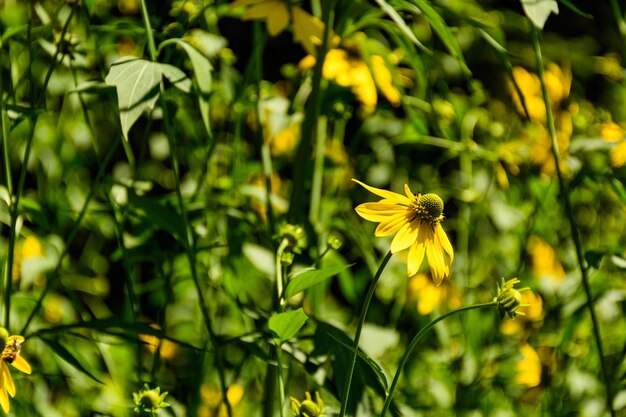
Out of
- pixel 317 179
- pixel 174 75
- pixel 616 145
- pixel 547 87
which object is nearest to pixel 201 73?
pixel 174 75

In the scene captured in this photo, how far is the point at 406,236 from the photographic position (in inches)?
21.4

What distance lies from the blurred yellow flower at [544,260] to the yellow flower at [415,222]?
1.82ft

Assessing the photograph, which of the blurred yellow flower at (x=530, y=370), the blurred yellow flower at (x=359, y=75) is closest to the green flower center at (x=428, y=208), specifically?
the blurred yellow flower at (x=359, y=75)

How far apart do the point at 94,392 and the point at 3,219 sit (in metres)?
0.25

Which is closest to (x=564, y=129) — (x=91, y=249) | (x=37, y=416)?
(x=91, y=249)

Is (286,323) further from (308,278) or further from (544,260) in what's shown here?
(544,260)

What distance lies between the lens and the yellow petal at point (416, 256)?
0.51 meters

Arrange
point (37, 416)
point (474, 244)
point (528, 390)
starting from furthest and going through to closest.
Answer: point (474, 244)
point (528, 390)
point (37, 416)

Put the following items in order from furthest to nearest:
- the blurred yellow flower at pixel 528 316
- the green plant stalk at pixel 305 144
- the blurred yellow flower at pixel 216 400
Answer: the blurred yellow flower at pixel 528 316 → the blurred yellow flower at pixel 216 400 → the green plant stalk at pixel 305 144

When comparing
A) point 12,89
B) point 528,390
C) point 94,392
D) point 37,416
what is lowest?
point 528,390

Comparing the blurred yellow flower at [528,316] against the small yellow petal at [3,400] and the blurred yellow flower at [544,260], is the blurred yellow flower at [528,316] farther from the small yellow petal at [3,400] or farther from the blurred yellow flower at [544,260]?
the small yellow petal at [3,400]

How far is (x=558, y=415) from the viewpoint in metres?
0.90

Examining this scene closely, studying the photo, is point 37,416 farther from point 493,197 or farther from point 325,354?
point 493,197

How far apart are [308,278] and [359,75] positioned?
2.01ft
